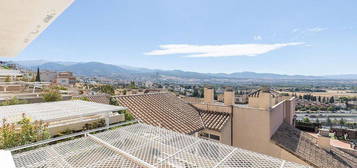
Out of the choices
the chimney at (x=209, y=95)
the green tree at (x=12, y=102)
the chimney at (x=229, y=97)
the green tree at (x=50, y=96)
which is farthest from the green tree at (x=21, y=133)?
the chimney at (x=209, y=95)

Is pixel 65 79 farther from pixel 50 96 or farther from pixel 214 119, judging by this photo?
pixel 214 119

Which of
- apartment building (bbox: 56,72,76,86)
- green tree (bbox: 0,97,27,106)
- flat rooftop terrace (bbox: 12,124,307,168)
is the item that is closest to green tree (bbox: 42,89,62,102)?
green tree (bbox: 0,97,27,106)

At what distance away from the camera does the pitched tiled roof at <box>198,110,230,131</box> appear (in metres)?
10.4

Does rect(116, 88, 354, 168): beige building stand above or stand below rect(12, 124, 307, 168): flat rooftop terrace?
below

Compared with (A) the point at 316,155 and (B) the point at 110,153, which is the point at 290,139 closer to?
(A) the point at 316,155

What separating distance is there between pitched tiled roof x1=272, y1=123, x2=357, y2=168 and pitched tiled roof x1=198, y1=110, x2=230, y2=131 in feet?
9.04

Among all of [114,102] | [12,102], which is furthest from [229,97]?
[12,102]

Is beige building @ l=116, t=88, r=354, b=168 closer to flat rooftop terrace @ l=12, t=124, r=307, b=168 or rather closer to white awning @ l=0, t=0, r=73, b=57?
flat rooftop terrace @ l=12, t=124, r=307, b=168

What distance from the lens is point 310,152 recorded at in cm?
1009

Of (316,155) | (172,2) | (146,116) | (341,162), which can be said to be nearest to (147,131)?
(146,116)

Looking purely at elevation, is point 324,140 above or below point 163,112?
below

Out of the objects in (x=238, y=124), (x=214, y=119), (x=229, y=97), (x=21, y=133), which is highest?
(x=229, y=97)

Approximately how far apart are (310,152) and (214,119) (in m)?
5.28

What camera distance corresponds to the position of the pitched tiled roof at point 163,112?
941cm
